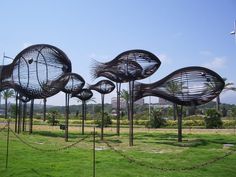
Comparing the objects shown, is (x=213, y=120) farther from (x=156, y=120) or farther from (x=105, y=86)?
(x=105, y=86)

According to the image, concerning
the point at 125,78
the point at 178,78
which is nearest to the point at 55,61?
the point at 125,78

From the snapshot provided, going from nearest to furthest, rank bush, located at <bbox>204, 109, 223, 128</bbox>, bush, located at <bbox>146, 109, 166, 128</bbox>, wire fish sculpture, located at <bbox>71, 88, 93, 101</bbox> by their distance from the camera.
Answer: wire fish sculpture, located at <bbox>71, 88, 93, 101</bbox>, bush, located at <bbox>204, 109, 223, 128</bbox>, bush, located at <bbox>146, 109, 166, 128</bbox>

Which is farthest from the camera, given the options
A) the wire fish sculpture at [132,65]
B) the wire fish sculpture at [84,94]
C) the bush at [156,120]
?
the bush at [156,120]

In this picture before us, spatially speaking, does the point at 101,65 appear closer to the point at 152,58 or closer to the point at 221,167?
the point at 152,58

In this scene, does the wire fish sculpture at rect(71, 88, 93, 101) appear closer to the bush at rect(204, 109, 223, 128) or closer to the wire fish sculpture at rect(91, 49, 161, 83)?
the wire fish sculpture at rect(91, 49, 161, 83)

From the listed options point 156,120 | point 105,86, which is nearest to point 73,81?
point 105,86

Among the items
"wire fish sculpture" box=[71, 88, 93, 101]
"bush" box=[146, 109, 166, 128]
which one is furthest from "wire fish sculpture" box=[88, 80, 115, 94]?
"bush" box=[146, 109, 166, 128]

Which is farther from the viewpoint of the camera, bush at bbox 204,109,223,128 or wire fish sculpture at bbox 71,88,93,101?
bush at bbox 204,109,223,128

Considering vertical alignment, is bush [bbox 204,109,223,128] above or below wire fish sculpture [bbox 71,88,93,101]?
below

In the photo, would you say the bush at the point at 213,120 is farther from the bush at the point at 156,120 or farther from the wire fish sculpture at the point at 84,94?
the wire fish sculpture at the point at 84,94

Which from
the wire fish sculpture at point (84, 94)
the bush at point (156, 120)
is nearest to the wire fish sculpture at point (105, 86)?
the wire fish sculpture at point (84, 94)

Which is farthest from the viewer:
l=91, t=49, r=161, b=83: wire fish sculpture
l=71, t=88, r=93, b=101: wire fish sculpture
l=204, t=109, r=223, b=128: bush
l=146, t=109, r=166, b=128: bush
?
l=146, t=109, r=166, b=128: bush

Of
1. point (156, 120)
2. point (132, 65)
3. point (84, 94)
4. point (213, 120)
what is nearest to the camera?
point (132, 65)

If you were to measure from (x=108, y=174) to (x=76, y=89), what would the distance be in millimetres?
15470
